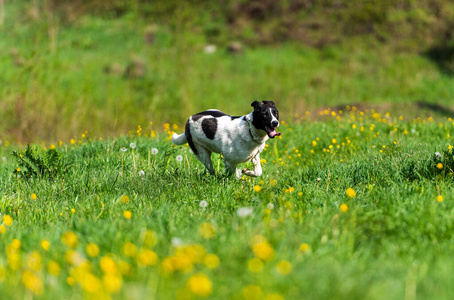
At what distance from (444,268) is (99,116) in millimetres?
10779

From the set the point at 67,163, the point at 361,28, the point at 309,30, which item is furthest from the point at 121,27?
the point at 67,163

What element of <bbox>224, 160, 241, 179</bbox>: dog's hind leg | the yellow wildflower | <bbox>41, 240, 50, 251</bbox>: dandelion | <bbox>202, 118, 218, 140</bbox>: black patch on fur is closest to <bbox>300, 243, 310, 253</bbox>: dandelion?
the yellow wildflower

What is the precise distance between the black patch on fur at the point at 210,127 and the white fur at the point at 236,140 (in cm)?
→ 4

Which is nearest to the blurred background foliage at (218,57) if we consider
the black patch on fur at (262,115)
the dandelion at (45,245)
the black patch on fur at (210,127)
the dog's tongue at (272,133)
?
the black patch on fur at (210,127)

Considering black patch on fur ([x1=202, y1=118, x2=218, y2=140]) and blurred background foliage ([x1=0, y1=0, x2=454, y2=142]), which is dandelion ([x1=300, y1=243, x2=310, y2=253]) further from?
blurred background foliage ([x1=0, y1=0, x2=454, y2=142])

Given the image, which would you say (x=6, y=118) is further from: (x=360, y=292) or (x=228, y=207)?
(x=360, y=292)

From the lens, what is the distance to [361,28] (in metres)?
18.9

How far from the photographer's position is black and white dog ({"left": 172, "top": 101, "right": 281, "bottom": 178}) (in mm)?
4652

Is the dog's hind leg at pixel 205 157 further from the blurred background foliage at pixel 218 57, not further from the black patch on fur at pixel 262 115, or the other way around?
the blurred background foliage at pixel 218 57

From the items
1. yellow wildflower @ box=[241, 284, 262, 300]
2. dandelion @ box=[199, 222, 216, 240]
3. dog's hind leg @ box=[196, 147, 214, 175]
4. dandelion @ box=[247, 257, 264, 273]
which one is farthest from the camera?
dog's hind leg @ box=[196, 147, 214, 175]

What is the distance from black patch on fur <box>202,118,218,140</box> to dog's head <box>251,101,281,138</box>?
563mm

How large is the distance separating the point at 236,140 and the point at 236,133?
0.08m

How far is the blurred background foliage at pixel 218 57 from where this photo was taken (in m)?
12.4

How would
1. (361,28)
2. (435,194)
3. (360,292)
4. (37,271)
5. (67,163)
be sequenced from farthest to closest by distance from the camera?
(361,28) → (67,163) → (435,194) → (37,271) → (360,292)
